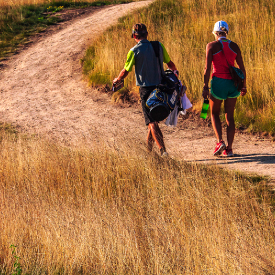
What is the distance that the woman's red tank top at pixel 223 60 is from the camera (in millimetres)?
5957

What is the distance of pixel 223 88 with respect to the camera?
6195mm

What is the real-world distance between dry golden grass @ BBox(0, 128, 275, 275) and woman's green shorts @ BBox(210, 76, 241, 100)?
123 cm

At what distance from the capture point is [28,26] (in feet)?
54.9

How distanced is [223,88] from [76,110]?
15.6ft

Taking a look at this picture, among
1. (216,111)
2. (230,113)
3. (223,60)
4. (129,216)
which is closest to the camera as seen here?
(129,216)

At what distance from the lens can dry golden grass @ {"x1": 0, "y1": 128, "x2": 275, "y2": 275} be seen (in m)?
3.71

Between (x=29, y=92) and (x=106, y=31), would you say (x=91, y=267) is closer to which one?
(x=29, y=92)

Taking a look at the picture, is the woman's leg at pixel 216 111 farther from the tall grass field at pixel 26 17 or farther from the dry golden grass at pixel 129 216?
the tall grass field at pixel 26 17

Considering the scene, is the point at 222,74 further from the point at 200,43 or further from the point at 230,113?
the point at 200,43

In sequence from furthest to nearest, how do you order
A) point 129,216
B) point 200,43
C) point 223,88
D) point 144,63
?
point 200,43 → point 223,88 → point 144,63 → point 129,216

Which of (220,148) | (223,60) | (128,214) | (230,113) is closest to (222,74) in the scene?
(223,60)

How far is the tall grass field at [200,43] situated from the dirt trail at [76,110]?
61cm

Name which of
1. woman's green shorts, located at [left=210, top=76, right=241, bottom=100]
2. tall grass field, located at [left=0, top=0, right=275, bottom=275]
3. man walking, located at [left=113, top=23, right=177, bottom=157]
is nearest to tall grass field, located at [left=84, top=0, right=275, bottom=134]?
tall grass field, located at [left=0, top=0, right=275, bottom=275]

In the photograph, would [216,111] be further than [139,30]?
Yes
